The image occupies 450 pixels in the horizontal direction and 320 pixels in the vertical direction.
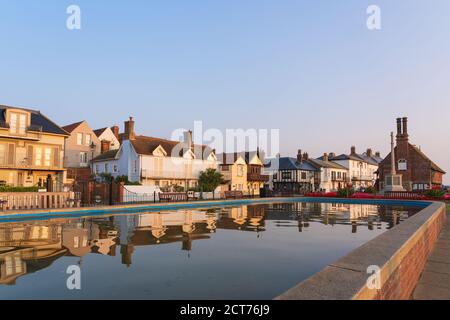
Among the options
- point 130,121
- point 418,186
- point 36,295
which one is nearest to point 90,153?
point 130,121

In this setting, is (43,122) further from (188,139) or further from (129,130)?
(188,139)

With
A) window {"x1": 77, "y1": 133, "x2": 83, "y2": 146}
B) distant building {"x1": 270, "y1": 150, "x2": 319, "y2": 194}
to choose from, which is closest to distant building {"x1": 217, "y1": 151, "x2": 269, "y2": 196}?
distant building {"x1": 270, "y1": 150, "x2": 319, "y2": 194}

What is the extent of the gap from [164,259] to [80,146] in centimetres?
4463

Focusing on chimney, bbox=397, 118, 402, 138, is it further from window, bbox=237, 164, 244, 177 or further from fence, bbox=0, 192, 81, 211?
fence, bbox=0, 192, 81, 211

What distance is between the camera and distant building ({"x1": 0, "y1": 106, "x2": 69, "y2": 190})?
28.1 meters

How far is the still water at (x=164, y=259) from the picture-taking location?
6152 millimetres

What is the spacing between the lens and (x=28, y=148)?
1155 inches

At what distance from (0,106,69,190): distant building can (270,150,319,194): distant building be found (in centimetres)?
4571

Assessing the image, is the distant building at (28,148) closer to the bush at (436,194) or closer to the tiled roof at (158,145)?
the tiled roof at (158,145)

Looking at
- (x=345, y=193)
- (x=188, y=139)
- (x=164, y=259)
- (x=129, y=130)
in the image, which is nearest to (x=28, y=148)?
(x=129, y=130)

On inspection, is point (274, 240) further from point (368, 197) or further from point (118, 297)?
point (368, 197)

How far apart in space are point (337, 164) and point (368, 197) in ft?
144

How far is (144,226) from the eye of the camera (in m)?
15.5

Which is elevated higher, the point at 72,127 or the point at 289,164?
the point at 72,127
